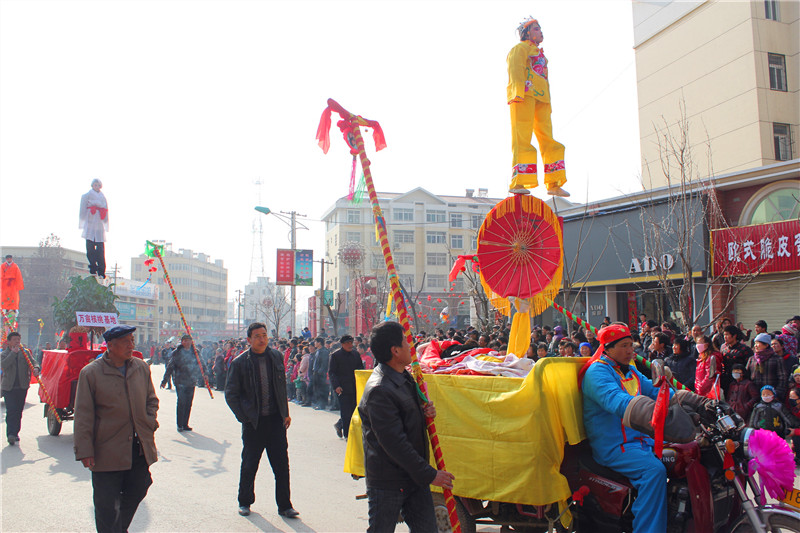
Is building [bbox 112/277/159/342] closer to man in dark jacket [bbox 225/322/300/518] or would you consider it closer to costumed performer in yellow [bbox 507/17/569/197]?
man in dark jacket [bbox 225/322/300/518]

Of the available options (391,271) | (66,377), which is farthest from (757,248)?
(66,377)

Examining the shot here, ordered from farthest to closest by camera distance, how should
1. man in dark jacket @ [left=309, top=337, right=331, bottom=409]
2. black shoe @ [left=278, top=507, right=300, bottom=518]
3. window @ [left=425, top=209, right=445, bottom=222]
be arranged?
window @ [left=425, top=209, right=445, bottom=222]
man in dark jacket @ [left=309, top=337, right=331, bottom=409]
black shoe @ [left=278, top=507, right=300, bottom=518]

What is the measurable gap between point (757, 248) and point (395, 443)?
16.0m

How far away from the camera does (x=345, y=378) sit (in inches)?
400

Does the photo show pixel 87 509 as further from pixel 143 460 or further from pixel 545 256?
pixel 545 256

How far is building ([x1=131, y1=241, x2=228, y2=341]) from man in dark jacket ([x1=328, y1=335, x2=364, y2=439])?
77610mm

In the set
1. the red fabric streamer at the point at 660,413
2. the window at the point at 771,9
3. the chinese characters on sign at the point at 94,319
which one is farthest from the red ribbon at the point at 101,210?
the window at the point at 771,9

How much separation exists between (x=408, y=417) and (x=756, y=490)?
232cm

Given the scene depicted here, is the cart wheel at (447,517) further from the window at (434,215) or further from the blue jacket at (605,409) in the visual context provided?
the window at (434,215)

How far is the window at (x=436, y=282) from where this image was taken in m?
57.0

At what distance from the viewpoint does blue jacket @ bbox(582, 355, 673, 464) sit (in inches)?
157

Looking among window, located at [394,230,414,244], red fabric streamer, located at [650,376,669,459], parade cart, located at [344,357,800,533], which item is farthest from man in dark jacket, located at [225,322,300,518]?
window, located at [394,230,414,244]

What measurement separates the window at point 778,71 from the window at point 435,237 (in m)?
36.6

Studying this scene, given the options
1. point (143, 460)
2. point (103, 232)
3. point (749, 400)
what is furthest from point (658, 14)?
point (143, 460)
